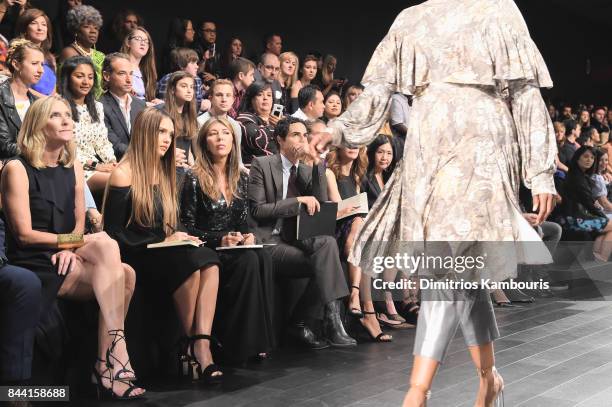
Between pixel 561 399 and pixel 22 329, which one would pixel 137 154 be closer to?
pixel 22 329

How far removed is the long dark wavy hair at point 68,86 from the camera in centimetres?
433

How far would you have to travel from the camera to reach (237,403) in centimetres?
319

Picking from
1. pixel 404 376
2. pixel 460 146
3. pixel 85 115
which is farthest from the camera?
pixel 85 115

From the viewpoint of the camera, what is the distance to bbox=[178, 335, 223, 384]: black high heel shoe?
3537 millimetres

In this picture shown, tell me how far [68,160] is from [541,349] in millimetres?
2508

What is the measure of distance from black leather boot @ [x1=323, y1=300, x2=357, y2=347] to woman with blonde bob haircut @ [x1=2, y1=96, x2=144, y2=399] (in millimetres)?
1297

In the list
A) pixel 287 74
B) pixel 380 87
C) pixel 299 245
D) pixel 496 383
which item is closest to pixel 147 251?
pixel 299 245

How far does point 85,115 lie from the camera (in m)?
4.41

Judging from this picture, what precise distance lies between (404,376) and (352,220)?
1393 mm

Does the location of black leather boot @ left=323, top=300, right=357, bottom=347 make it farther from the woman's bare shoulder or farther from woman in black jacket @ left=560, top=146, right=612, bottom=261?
woman in black jacket @ left=560, top=146, right=612, bottom=261

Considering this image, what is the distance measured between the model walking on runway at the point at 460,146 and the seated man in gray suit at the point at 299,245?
5.61ft

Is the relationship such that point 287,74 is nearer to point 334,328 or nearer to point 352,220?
point 352,220

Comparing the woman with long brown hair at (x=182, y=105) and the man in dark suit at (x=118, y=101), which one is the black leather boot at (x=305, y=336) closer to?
the woman with long brown hair at (x=182, y=105)

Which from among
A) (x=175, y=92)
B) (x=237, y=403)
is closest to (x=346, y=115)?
(x=237, y=403)
